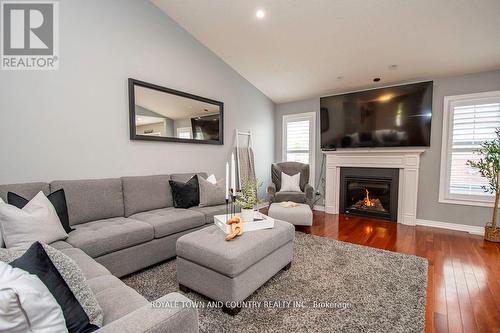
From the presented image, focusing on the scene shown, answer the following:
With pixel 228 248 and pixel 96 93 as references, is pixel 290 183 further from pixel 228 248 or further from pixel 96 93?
pixel 96 93

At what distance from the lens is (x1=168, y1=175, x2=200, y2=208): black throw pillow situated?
3.09 meters

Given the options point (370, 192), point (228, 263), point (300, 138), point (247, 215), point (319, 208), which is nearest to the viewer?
point (228, 263)

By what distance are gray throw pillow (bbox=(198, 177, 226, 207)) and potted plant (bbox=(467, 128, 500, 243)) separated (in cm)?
371

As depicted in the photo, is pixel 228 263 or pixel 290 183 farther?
pixel 290 183

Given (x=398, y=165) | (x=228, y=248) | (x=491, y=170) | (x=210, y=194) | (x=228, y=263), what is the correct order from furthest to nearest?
1. (x=398, y=165)
2. (x=491, y=170)
3. (x=210, y=194)
4. (x=228, y=248)
5. (x=228, y=263)

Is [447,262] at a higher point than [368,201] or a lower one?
lower

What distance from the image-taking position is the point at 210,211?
119 inches

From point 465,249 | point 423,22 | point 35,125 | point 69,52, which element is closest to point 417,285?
point 465,249

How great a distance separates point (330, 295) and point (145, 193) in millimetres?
2328

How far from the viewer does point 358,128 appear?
4.44 m

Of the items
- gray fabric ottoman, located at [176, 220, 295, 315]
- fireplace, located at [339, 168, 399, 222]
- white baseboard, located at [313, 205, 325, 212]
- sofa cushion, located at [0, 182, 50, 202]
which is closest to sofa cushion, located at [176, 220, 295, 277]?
gray fabric ottoman, located at [176, 220, 295, 315]

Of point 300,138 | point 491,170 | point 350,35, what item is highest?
point 350,35

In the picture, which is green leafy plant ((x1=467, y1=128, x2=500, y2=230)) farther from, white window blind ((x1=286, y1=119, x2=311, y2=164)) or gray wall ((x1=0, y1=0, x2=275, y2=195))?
gray wall ((x1=0, y1=0, x2=275, y2=195))

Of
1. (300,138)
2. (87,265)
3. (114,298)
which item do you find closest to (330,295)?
(114,298)
